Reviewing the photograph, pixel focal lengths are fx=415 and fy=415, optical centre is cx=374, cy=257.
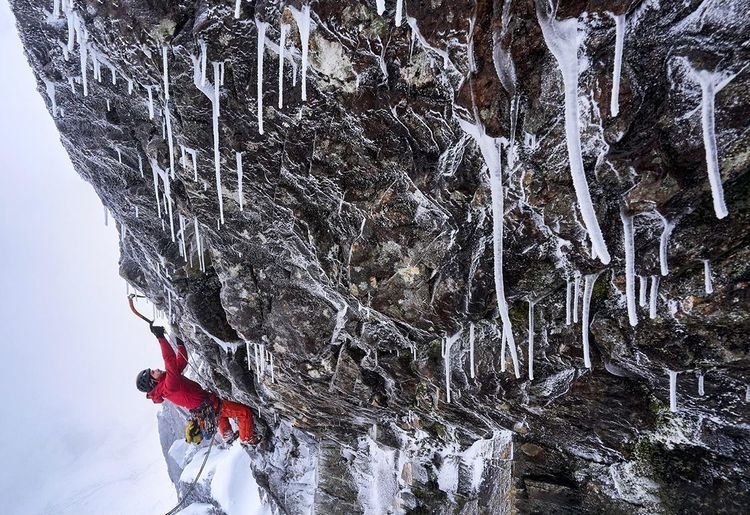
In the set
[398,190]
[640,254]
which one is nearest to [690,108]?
[640,254]

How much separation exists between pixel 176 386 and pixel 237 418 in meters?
2.34

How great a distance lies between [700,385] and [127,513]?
55.3 metres

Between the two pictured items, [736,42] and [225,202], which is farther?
[225,202]

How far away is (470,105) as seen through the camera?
3488 millimetres

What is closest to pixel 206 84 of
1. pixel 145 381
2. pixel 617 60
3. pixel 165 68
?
pixel 165 68

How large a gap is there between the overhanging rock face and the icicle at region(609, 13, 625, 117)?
2 centimetres

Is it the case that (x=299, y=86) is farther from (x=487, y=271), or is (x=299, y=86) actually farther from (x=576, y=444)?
(x=576, y=444)

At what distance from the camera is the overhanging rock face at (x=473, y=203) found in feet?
10.1

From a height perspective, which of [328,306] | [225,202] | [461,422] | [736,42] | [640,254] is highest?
[736,42]

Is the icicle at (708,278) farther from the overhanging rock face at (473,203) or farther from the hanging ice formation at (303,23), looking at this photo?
the hanging ice formation at (303,23)

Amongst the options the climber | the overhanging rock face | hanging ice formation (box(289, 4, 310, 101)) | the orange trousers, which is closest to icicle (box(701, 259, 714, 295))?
the overhanging rock face

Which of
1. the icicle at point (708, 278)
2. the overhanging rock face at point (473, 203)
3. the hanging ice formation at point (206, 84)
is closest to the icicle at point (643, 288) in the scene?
the overhanging rock face at point (473, 203)

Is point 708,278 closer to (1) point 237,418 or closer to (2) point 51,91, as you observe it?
(2) point 51,91

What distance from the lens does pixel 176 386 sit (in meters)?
8.30
